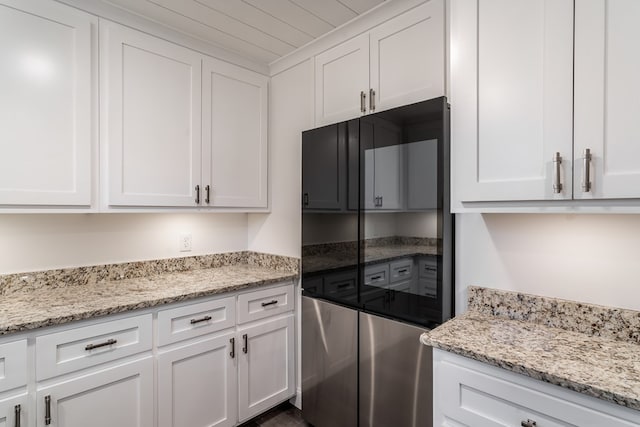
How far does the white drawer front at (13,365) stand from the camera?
1215 mm

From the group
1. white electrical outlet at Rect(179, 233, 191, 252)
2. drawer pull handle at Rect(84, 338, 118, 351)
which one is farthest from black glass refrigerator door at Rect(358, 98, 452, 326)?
white electrical outlet at Rect(179, 233, 191, 252)

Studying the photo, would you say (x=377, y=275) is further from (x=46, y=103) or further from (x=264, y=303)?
(x=46, y=103)

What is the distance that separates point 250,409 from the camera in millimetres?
1984

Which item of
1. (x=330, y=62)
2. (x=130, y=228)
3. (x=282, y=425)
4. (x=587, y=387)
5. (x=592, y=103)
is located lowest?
(x=282, y=425)

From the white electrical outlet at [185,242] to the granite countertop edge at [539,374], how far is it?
176cm

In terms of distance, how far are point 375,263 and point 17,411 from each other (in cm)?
154

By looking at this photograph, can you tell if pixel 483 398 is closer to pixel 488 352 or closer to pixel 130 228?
pixel 488 352

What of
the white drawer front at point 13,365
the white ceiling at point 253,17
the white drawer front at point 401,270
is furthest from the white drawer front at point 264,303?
the white ceiling at point 253,17

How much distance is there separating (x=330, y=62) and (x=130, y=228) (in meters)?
1.62

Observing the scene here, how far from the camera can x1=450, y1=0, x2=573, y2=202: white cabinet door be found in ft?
3.44

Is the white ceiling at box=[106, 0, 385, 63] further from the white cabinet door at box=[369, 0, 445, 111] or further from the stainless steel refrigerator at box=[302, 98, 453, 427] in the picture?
the stainless steel refrigerator at box=[302, 98, 453, 427]

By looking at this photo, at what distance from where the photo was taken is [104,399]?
1453 mm

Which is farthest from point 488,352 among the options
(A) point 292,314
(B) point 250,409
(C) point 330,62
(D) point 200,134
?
(D) point 200,134

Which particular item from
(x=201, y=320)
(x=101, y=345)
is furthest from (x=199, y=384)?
(x=101, y=345)
